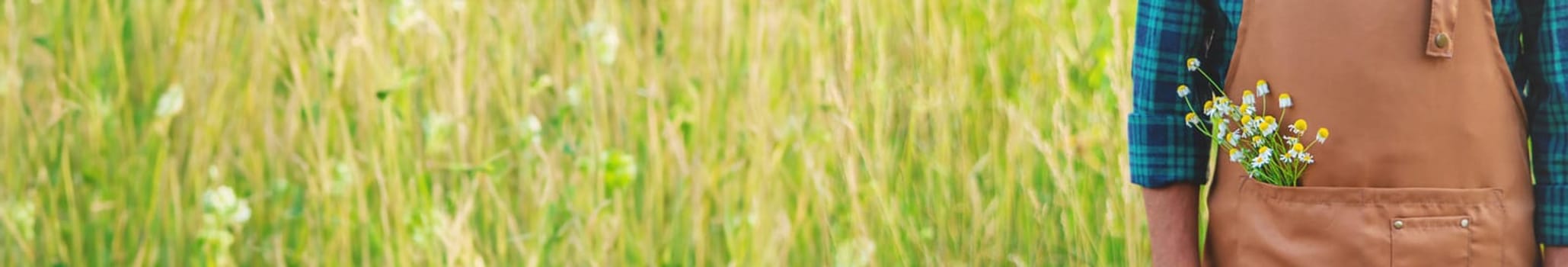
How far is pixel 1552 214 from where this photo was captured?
1504 mm

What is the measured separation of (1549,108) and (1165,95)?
38 centimetres

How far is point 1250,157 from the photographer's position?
5.06 feet

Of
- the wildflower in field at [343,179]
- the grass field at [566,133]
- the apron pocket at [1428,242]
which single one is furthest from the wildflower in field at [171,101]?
the apron pocket at [1428,242]

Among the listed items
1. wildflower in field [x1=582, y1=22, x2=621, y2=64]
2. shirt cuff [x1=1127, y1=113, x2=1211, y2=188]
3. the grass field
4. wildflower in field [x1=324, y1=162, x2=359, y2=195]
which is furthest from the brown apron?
wildflower in field [x1=324, y1=162, x2=359, y2=195]

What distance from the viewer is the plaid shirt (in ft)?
4.80

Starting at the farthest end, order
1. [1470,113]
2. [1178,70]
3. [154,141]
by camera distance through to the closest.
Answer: [154,141] < [1178,70] < [1470,113]

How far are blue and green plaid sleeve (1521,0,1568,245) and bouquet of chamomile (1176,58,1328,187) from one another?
0.72 feet

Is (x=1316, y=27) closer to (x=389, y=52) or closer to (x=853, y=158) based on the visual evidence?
(x=853, y=158)

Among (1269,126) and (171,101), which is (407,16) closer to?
(171,101)

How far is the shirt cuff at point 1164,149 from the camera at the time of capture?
1.64 m

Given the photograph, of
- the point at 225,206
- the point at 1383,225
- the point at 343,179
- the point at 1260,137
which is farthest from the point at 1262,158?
the point at 225,206

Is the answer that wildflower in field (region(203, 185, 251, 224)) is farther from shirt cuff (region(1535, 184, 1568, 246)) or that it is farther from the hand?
shirt cuff (region(1535, 184, 1568, 246))

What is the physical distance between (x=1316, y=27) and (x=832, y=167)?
53.3 inches

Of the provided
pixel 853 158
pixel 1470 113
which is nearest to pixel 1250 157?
pixel 1470 113
